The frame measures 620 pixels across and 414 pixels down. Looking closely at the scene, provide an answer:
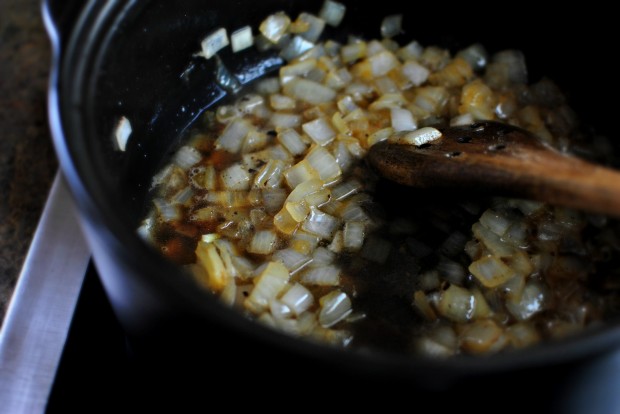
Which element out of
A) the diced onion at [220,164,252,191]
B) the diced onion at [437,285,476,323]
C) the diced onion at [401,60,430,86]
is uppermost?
the diced onion at [401,60,430,86]

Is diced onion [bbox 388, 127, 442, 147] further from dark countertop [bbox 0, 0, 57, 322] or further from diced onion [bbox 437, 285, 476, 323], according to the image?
dark countertop [bbox 0, 0, 57, 322]

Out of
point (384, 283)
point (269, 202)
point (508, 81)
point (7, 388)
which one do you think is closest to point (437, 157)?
point (384, 283)

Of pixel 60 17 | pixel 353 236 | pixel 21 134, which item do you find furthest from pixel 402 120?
pixel 21 134

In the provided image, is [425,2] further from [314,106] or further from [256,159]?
[256,159]

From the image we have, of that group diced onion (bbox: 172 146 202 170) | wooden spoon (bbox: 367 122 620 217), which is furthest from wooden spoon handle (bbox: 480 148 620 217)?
diced onion (bbox: 172 146 202 170)

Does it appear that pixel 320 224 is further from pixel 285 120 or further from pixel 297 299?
pixel 285 120
